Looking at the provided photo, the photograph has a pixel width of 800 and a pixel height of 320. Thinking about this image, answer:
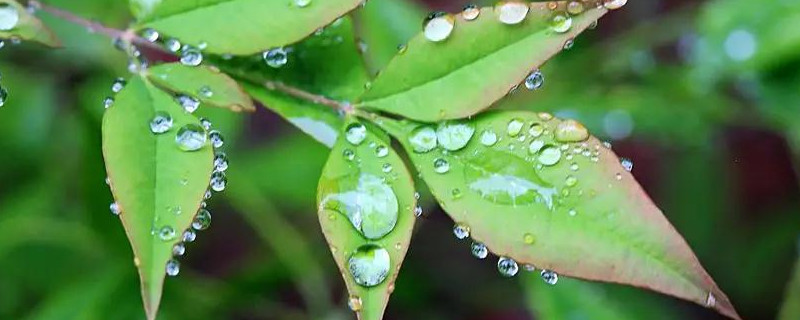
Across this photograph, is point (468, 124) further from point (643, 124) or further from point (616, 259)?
point (643, 124)

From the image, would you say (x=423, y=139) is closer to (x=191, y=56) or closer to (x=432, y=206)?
(x=191, y=56)

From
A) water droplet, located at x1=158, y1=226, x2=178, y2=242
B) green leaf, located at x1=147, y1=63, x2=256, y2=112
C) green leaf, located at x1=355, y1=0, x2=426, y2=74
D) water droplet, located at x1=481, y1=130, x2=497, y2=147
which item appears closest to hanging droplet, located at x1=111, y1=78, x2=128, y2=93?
green leaf, located at x1=147, y1=63, x2=256, y2=112

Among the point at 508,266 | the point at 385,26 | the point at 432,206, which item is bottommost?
the point at 432,206

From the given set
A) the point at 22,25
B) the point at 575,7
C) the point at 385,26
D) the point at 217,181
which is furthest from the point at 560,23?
the point at 385,26

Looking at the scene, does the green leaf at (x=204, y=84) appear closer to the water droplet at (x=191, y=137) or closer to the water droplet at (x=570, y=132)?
the water droplet at (x=191, y=137)

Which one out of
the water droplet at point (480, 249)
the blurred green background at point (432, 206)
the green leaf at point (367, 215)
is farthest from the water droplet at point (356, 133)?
the blurred green background at point (432, 206)

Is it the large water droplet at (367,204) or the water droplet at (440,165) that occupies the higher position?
the large water droplet at (367,204)

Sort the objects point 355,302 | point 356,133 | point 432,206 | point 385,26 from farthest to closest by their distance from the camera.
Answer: point 432,206 < point 385,26 < point 356,133 < point 355,302
